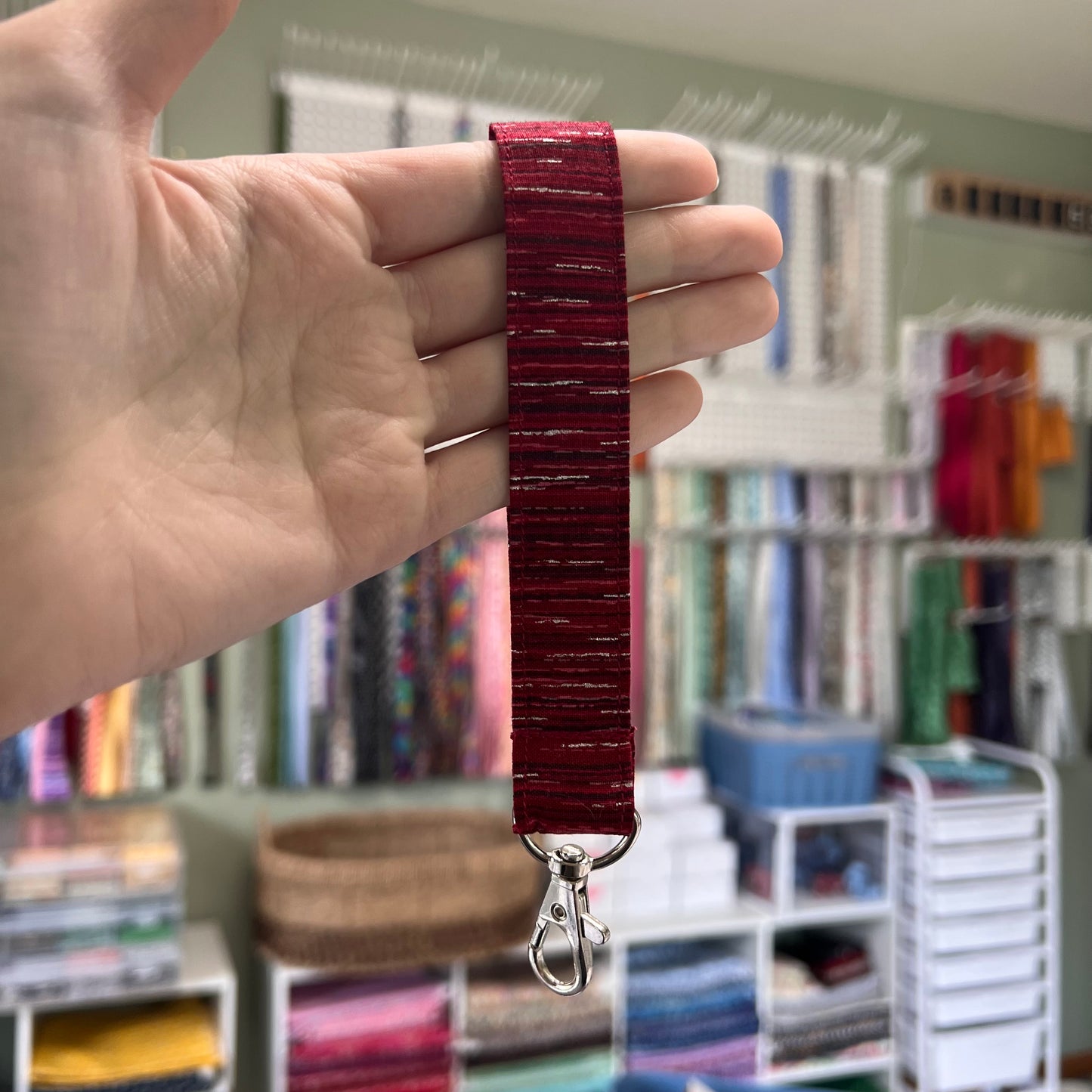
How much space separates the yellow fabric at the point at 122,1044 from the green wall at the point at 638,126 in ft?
1.22

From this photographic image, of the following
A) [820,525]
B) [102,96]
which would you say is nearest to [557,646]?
[102,96]

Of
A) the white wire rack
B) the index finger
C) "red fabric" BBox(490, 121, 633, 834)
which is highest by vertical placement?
the white wire rack

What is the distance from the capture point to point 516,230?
722 mm

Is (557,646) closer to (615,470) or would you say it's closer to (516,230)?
(615,470)

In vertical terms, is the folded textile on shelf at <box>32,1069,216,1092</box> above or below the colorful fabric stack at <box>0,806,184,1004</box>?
below

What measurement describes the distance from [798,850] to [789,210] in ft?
5.51

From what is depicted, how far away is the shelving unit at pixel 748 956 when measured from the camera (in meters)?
2.21

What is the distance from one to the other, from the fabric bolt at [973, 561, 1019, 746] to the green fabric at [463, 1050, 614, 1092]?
1.47m

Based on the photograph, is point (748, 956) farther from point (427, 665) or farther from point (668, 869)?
point (427, 665)

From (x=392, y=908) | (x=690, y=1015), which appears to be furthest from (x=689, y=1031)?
(x=392, y=908)

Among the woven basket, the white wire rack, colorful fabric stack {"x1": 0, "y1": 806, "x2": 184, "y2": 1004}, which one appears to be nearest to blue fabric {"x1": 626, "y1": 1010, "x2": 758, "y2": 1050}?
the woven basket

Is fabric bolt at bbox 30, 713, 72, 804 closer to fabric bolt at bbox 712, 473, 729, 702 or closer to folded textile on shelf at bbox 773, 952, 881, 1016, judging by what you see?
fabric bolt at bbox 712, 473, 729, 702

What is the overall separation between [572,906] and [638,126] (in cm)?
253

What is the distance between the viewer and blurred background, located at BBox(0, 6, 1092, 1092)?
2.26 m
